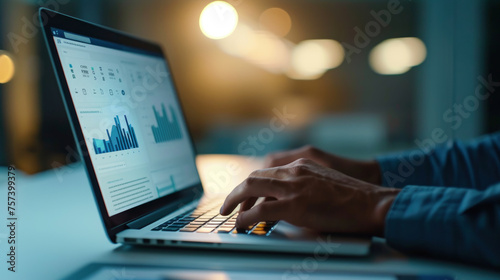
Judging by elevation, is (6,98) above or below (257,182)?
above

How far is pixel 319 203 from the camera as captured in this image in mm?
593

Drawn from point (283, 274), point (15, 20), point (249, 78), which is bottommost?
point (283, 274)

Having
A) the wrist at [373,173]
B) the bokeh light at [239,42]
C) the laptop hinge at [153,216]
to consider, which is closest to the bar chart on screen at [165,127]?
the laptop hinge at [153,216]

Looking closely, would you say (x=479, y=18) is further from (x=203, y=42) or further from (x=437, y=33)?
(x=203, y=42)

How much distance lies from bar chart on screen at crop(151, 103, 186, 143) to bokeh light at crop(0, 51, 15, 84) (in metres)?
1.68

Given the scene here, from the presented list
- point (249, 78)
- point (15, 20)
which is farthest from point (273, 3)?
point (15, 20)

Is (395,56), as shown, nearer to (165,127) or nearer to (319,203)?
(165,127)

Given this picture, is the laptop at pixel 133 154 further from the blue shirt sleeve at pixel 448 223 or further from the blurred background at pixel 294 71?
the blurred background at pixel 294 71

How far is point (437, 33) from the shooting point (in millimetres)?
2627

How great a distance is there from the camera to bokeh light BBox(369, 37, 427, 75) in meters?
2.88

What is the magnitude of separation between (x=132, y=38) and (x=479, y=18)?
224cm

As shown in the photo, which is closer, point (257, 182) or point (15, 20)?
point (257, 182)

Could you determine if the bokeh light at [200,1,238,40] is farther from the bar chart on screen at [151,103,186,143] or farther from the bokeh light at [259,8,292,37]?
the bar chart on screen at [151,103,186,143]

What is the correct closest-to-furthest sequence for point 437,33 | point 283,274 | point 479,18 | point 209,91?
point 283,274 < point 479,18 < point 437,33 < point 209,91
